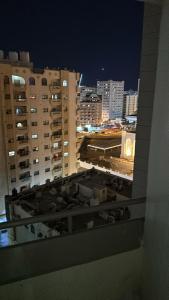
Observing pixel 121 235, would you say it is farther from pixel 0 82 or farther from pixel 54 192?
pixel 0 82

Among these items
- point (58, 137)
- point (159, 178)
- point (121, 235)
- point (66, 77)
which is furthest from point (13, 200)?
point (66, 77)

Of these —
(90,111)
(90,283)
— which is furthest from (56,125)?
(90,111)

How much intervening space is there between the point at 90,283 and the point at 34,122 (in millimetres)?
11625

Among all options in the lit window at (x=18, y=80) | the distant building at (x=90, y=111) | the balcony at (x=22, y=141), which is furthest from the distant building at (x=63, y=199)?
the distant building at (x=90, y=111)

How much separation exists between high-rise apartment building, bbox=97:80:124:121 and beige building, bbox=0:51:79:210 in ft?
103

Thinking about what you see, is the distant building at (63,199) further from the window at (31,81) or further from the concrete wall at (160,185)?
the window at (31,81)

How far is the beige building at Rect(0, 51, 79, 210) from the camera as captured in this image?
11.2 meters

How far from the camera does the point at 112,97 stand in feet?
160

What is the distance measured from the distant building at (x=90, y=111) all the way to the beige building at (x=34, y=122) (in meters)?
22.4

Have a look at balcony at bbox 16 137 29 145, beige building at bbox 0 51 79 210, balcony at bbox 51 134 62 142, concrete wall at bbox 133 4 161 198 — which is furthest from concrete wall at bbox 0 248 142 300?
balcony at bbox 51 134 62 142

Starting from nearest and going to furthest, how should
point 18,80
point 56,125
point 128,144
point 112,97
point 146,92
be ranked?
point 146,92 → point 18,80 → point 56,125 → point 128,144 → point 112,97

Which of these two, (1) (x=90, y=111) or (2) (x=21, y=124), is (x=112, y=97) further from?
(2) (x=21, y=124)

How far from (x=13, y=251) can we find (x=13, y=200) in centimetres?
554

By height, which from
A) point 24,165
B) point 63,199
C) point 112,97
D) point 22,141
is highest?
point 112,97
